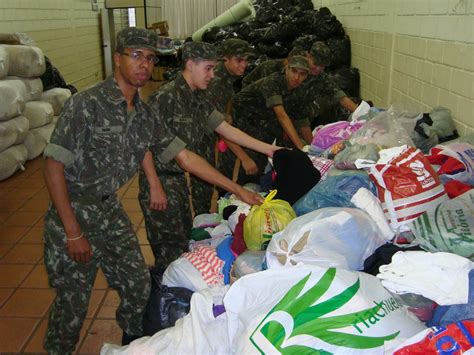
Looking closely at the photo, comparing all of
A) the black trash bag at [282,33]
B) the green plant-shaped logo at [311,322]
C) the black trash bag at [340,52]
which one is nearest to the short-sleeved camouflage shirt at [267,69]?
the black trash bag at [340,52]

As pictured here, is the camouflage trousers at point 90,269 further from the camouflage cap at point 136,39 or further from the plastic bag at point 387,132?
the plastic bag at point 387,132

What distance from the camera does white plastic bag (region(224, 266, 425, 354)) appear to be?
4.68ft

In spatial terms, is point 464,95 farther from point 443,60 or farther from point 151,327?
point 151,327

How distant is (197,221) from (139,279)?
0.97m

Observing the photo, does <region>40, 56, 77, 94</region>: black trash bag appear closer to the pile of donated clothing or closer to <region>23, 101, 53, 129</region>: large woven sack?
<region>23, 101, 53, 129</region>: large woven sack

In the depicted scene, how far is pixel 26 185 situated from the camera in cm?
543

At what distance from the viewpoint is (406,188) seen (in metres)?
1.96

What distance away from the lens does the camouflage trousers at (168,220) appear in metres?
3.08

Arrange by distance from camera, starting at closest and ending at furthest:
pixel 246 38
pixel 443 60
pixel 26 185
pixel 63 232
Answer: pixel 63 232, pixel 443 60, pixel 26 185, pixel 246 38

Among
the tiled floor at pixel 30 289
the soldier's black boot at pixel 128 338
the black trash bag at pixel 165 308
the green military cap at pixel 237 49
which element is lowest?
the tiled floor at pixel 30 289

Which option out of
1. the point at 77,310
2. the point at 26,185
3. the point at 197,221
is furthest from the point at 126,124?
the point at 26,185

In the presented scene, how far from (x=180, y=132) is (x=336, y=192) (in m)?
1.21

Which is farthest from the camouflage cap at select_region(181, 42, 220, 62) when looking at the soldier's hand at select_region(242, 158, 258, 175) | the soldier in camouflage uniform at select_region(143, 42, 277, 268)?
the soldier's hand at select_region(242, 158, 258, 175)

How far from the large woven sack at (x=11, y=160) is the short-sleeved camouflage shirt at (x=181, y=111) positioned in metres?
3.08
